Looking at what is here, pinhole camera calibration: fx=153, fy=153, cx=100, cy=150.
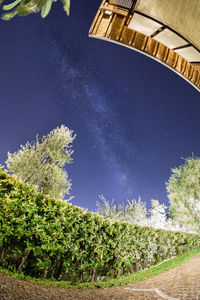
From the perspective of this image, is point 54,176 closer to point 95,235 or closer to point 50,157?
point 50,157

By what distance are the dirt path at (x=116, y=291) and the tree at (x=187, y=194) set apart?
53.6ft

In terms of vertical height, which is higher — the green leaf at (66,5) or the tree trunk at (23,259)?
the green leaf at (66,5)

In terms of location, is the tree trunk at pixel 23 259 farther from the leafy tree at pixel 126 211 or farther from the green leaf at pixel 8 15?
the leafy tree at pixel 126 211

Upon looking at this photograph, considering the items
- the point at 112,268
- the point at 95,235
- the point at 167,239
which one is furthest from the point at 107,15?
the point at 167,239

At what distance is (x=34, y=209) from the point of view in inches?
170

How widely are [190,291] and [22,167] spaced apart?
15145 mm

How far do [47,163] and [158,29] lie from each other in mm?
15652

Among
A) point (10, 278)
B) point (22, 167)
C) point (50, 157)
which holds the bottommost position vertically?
point (10, 278)

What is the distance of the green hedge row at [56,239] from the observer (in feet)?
13.3

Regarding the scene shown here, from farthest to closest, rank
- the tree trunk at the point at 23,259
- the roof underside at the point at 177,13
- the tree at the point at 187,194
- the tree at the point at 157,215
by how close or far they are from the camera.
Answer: the tree at the point at 157,215, the tree at the point at 187,194, the tree trunk at the point at 23,259, the roof underside at the point at 177,13

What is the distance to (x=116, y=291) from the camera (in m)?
4.09

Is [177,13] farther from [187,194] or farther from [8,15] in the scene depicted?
[187,194]

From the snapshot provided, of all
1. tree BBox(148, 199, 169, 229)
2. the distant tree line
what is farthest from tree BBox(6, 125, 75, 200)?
tree BBox(148, 199, 169, 229)

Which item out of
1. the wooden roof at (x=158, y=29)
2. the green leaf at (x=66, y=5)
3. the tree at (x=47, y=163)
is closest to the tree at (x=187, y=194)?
the tree at (x=47, y=163)
